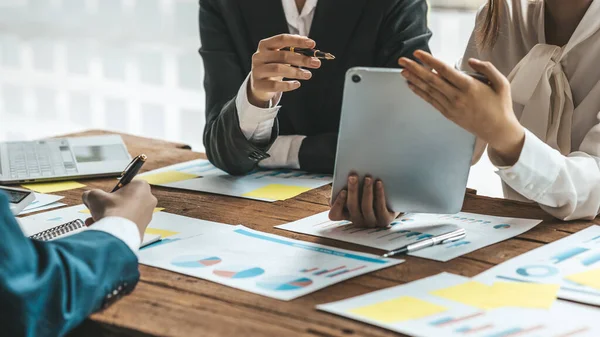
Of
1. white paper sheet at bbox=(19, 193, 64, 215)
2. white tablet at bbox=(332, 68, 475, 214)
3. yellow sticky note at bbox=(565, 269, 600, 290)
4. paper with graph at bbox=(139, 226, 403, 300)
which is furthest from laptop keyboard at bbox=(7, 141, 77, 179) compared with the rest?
yellow sticky note at bbox=(565, 269, 600, 290)

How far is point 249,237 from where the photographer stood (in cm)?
136

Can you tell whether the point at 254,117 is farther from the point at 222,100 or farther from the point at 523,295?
the point at 523,295

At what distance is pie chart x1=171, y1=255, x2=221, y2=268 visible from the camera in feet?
3.99

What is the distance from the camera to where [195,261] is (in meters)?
1.23

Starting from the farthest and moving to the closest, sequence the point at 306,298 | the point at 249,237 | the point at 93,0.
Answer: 1. the point at 93,0
2. the point at 249,237
3. the point at 306,298

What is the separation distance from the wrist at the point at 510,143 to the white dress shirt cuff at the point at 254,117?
55cm

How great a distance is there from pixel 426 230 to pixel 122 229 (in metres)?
0.55

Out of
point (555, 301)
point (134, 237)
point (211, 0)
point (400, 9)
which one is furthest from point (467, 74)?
point (211, 0)

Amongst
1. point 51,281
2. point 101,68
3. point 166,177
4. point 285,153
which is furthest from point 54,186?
point 101,68

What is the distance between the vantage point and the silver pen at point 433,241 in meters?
1.28

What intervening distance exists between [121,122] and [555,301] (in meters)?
3.78

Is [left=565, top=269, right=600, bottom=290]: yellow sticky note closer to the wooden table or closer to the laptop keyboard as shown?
the wooden table

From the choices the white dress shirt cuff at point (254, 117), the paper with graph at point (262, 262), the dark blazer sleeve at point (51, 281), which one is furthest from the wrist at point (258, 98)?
the dark blazer sleeve at point (51, 281)

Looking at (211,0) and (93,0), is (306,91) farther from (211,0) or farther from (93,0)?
(93,0)
